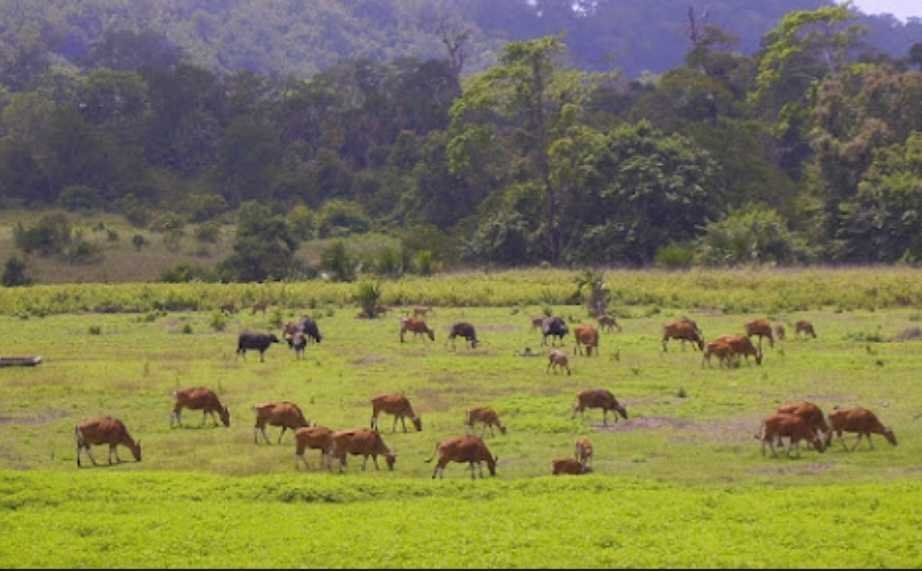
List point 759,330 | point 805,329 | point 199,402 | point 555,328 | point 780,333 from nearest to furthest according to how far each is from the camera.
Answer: point 199,402
point 759,330
point 555,328
point 780,333
point 805,329

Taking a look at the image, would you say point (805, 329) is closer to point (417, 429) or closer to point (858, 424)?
point (858, 424)

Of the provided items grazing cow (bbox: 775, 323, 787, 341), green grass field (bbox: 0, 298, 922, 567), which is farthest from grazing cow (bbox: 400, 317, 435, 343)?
grazing cow (bbox: 775, 323, 787, 341)

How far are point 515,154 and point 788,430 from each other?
6555cm

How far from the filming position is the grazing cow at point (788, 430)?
19406mm

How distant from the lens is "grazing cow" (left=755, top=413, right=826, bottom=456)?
19.4 meters

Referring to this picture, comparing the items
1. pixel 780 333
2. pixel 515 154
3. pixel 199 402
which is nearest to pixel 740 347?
pixel 780 333

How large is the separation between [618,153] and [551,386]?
148ft

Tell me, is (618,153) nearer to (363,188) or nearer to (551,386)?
(363,188)

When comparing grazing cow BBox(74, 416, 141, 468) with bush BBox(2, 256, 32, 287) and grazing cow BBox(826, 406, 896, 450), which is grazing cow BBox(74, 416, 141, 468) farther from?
bush BBox(2, 256, 32, 287)

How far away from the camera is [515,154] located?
276ft

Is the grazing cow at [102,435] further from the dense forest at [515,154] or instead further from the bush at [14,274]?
the bush at [14,274]

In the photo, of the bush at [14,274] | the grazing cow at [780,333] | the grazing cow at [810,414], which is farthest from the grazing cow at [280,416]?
the bush at [14,274]

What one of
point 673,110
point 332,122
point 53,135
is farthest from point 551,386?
point 332,122

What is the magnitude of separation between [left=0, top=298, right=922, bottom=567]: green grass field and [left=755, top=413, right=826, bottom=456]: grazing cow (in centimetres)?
32
